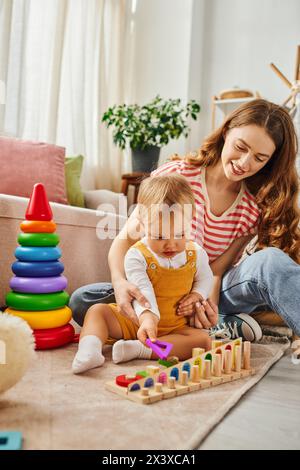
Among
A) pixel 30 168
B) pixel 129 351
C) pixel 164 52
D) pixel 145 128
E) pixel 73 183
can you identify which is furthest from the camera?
pixel 164 52

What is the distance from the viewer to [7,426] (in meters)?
0.69

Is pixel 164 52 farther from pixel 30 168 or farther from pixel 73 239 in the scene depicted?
pixel 73 239

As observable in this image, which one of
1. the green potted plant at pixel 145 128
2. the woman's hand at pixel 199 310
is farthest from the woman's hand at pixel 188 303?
the green potted plant at pixel 145 128

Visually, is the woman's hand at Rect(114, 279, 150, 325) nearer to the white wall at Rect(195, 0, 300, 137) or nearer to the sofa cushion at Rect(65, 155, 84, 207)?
the sofa cushion at Rect(65, 155, 84, 207)

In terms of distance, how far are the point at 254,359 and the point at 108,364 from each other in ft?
1.22

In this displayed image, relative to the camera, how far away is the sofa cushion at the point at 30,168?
1.84 meters

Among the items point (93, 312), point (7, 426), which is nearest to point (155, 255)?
point (93, 312)

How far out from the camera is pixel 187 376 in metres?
0.89

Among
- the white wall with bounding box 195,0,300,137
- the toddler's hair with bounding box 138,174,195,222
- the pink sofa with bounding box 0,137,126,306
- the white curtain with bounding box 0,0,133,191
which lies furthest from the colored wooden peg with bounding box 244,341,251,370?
the white wall with bounding box 195,0,300,137

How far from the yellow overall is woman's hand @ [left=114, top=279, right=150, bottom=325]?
0.06 meters

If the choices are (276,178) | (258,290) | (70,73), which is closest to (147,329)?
(258,290)

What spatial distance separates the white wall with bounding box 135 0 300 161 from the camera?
3.14 meters

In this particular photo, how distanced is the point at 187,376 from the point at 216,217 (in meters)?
0.60
